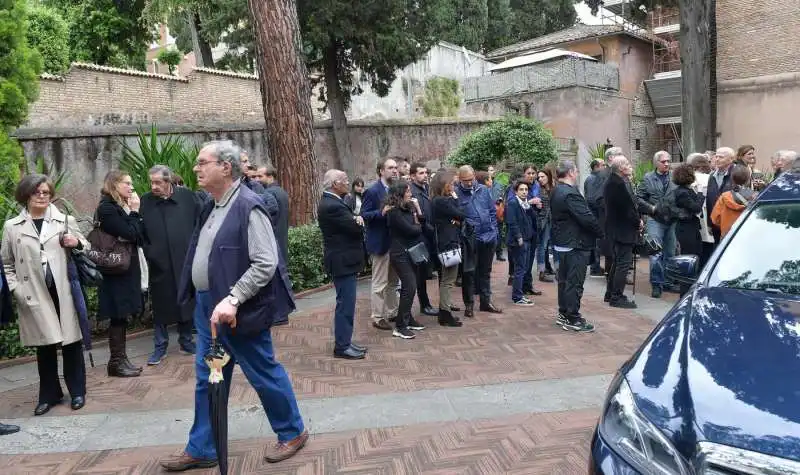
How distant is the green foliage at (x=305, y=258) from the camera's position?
28.1 feet

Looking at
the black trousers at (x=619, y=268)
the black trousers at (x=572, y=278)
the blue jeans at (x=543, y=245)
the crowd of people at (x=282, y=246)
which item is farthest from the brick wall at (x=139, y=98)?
the black trousers at (x=572, y=278)

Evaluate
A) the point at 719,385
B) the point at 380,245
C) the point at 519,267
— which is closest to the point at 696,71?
the point at 519,267

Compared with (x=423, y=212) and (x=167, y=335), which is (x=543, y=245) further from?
(x=167, y=335)

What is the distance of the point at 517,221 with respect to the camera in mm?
7938

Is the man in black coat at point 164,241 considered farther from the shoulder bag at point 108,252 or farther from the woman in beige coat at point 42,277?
the woman in beige coat at point 42,277

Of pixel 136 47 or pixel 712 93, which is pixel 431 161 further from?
pixel 136 47

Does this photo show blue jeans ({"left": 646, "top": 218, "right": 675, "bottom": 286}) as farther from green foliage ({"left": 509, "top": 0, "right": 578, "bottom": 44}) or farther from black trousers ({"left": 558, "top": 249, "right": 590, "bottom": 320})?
green foliage ({"left": 509, "top": 0, "right": 578, "bottom": 44})

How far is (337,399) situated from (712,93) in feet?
48.8

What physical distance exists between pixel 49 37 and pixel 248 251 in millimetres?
20859

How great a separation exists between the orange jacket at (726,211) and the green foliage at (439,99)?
62.6 ft

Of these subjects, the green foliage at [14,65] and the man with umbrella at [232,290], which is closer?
the man with umbrella at [232,290]

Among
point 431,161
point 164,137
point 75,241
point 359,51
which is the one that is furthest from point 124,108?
point 75,241

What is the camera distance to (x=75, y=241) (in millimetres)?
4551

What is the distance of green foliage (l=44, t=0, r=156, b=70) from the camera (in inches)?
1021
